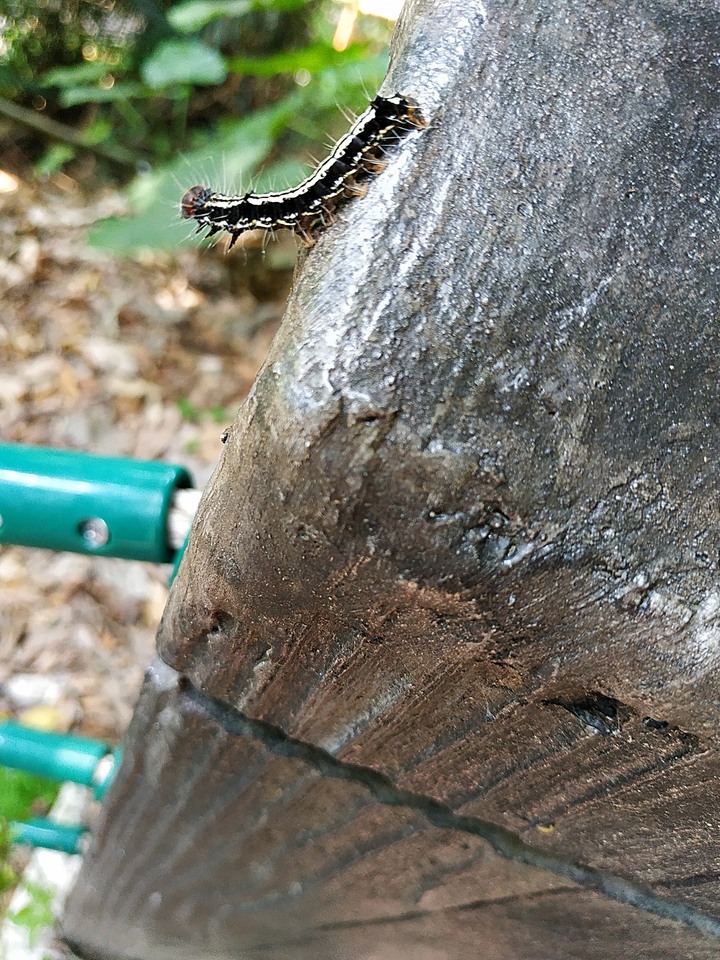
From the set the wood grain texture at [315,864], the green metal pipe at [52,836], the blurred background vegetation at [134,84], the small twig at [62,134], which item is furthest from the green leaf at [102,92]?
the wood grain texture at [315,864]

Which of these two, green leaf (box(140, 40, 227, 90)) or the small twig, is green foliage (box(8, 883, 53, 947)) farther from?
the small twig

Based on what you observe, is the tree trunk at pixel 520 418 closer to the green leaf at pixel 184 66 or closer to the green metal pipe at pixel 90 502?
the green metal pipe at pixel 90 502

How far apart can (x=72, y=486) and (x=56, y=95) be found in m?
3.93

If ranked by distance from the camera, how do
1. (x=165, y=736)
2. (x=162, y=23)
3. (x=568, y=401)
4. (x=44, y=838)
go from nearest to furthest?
(x=568, y=401) → (x=165, y=736) → (x=44, y=838) → (x=162, y=23)

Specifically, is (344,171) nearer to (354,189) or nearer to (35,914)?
(354,189)

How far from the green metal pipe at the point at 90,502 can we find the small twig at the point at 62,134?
3.42m

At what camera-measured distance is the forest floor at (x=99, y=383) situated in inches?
87.0

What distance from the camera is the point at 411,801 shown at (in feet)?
1.89

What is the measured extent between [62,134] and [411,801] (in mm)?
4014

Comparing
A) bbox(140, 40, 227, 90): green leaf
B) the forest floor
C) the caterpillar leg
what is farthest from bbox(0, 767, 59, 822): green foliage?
bbox(140, 40, 227, 90): green leaf

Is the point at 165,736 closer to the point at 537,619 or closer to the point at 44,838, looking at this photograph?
the point at 537,619

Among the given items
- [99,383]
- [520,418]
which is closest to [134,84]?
[99,383]

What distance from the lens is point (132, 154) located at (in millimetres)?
3646

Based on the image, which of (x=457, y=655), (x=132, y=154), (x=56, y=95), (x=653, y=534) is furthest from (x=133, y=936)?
(x=56, y=95)
